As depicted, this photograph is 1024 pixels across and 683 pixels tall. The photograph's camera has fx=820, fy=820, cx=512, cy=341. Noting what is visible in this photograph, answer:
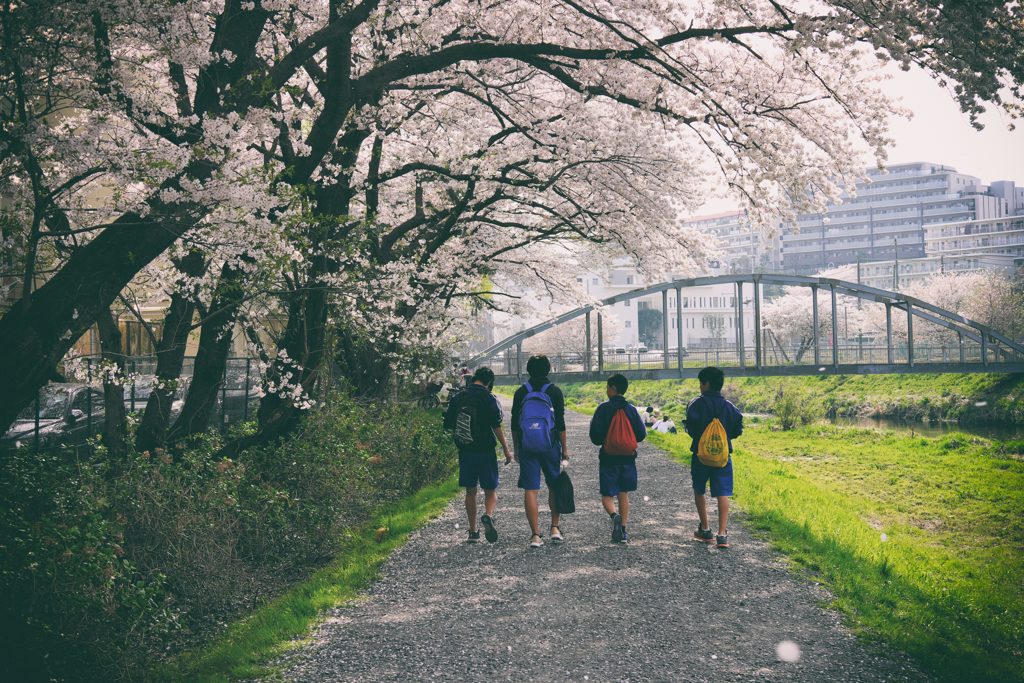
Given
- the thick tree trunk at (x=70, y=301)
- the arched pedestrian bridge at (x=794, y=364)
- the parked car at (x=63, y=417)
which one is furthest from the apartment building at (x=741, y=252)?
the thick tree trunk at (x=70, y=301)

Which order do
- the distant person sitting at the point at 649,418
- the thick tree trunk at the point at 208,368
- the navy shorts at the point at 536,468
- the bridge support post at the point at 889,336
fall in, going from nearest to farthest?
the navy shorts at the point at 536,468 → the thick tree trunk at the point at 208,368 → the distant person sitting at the point at 649,418 → the bridge support post at the point at 889,336

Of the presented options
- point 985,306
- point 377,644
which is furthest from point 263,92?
point 985,306

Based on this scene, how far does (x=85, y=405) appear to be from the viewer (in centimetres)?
1047

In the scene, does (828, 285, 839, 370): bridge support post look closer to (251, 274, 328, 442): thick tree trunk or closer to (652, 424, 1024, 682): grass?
(652, 424, 1024, 682): grass

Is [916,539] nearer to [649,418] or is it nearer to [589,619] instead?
[589,619]

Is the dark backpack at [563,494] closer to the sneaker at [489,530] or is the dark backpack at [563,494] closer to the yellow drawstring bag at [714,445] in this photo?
the sneaker at [489,530]

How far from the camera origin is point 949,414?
122ft

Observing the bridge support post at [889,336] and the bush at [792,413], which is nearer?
the bush at [792,413]

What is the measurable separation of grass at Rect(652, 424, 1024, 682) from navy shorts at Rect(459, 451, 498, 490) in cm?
263

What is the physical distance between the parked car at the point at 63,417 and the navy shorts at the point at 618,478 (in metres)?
5.92

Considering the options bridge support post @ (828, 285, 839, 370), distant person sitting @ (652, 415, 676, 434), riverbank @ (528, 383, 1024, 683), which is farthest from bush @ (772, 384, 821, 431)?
bridge support post @ (828, 285, 839, 370)

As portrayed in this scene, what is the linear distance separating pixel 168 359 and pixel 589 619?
500cm

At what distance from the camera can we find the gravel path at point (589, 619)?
14.1ft

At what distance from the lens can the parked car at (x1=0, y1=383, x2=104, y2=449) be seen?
926cm
